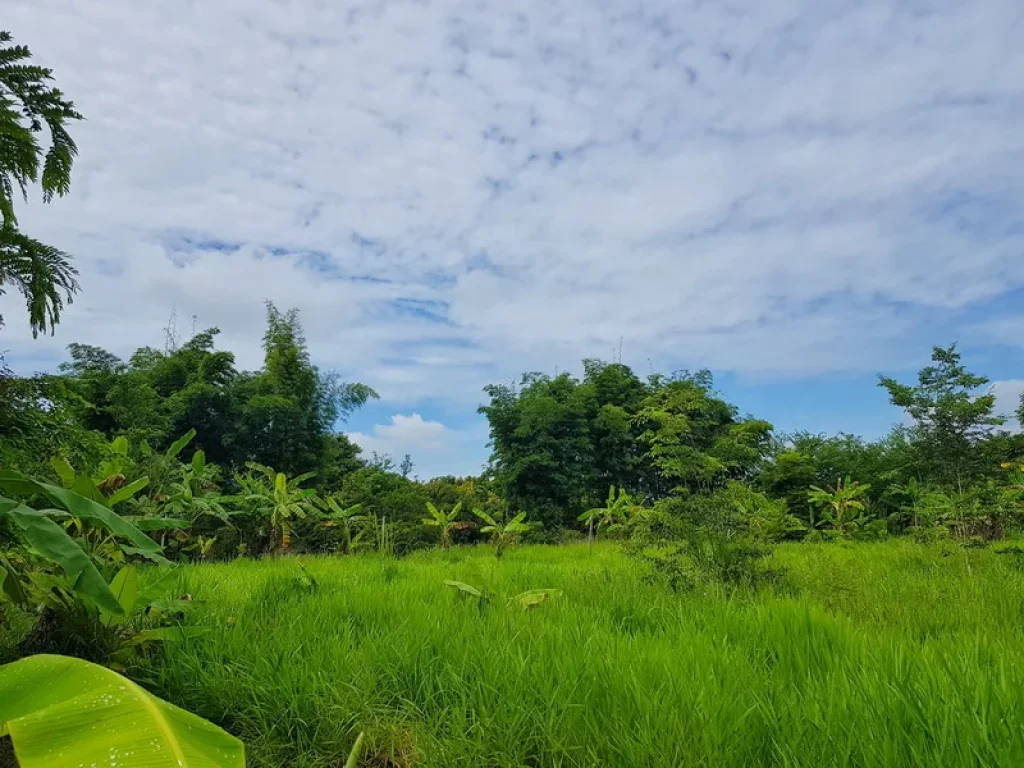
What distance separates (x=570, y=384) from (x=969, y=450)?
360 inches

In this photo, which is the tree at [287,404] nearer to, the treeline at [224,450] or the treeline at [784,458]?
the treeline at [224,450]

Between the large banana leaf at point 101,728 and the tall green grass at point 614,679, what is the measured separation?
28.7 inches

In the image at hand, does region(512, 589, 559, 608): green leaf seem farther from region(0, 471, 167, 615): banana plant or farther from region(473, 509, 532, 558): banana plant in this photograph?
region(473, 509, 532, 558): banana plant

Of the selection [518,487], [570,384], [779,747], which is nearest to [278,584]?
[779,747]

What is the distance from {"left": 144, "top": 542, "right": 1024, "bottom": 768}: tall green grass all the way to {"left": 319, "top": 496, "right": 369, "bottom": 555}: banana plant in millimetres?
6613

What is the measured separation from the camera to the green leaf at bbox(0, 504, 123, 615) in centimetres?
202

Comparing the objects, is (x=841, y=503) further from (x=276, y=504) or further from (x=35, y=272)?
(x=35, y=272)

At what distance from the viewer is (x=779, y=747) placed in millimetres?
1714

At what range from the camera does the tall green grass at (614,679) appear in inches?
70.1

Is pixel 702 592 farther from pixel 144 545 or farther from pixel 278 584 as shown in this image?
pixel 144 545

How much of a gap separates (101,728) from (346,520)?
988 cm

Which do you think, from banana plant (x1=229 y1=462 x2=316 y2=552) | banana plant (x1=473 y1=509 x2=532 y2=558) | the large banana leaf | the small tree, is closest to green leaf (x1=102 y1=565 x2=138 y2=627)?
the large banana leaf

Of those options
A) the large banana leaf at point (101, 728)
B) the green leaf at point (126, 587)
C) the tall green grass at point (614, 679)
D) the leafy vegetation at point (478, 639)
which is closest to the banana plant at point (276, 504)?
the leafy vegetation at point (478, 639)

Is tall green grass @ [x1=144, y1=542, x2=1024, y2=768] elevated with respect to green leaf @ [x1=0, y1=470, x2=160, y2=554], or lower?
lower
